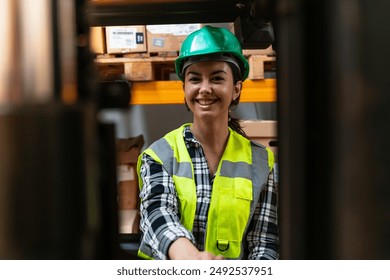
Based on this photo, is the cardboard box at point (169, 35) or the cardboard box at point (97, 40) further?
the cardboard box at point (169, 35)

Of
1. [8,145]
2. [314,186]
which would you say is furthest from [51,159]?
[314,186]

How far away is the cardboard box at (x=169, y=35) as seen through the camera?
85cm

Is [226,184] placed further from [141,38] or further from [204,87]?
[141,38]

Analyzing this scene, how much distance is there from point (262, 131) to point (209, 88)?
0.13m

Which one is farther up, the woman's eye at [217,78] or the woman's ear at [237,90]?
the woman's eye at [217,78]

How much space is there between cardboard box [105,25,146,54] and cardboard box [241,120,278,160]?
27 cm

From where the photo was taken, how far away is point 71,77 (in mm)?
675

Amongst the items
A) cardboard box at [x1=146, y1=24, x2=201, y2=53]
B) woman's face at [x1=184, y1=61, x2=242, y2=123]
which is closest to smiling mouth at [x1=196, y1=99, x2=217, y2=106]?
woman's face at [x1=184, y1=61, x2=242, y2=123]

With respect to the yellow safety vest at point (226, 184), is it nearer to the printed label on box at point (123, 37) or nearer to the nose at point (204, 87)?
the nose at point (204, 87)

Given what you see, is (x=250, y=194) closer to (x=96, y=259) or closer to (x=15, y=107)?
(x=96, y=259)

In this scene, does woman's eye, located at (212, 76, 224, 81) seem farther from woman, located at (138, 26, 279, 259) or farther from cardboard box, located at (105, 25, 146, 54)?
cardboard box, located at (105, 25, 146, 54)

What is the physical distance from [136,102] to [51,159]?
9.7 inches

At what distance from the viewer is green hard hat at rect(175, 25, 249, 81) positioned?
2.72ft

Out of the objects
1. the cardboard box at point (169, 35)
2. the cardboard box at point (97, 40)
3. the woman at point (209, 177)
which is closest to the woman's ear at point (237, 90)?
the woman at point (209, 177)
